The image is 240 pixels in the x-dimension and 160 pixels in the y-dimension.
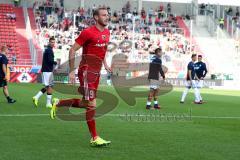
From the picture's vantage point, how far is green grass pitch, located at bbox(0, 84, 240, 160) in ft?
28.5

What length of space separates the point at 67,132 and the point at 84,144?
5.38 feet

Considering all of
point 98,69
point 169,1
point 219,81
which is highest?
point 169,1

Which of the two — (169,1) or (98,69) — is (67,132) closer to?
(98,69)

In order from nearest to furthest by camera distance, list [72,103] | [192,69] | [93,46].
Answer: [93,46]
[72,103]
[192,69]

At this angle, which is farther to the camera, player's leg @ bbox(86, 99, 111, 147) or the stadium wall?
the stadium wall

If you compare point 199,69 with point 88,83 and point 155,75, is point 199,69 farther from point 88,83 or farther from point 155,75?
point 88,83

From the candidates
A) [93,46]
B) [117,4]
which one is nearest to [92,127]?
[93,46]

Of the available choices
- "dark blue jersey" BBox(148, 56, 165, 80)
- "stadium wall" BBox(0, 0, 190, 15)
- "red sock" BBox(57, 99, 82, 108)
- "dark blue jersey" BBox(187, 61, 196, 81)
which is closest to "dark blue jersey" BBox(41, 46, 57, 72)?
"dark blue jersey" BBox(148, 56, 165, 80)

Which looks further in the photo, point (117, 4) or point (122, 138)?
point (117, 4)

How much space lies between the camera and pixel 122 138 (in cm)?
1064

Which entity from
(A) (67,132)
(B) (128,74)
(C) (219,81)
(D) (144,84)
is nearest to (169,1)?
(C) (219,81)

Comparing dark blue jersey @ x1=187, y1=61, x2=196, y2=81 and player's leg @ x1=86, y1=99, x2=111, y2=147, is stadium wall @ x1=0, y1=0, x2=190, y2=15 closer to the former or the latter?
dark blue jersey @ x1=187, y1=61, x2=196, y2=81

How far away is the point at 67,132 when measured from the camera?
1130cm

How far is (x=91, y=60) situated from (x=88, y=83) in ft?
1.42
